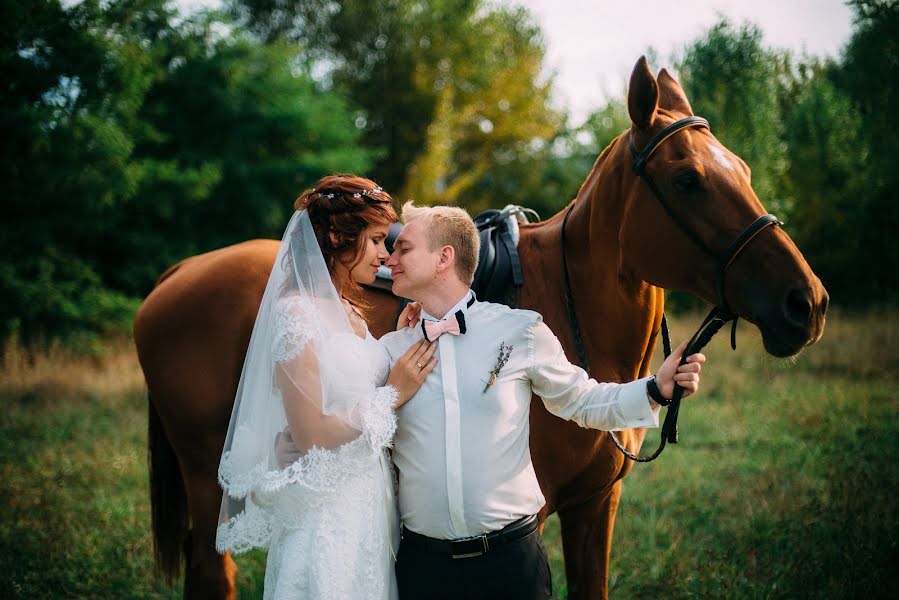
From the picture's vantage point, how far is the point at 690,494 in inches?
207

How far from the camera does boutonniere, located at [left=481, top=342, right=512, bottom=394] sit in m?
1.97

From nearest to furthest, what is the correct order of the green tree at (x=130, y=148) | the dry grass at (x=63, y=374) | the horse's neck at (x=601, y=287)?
the horse's neck at (x=601, y=287)
the dry grass at (x=63, y=374)
the green tree at (x=130, y=148)

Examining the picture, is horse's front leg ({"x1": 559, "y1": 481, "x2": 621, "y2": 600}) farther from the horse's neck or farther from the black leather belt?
the black leather belt

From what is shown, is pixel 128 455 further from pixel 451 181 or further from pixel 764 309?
pixel 451 181

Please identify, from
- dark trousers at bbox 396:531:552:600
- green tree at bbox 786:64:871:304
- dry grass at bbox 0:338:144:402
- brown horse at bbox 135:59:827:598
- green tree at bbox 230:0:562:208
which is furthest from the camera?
green tree at bbox 230:0:562:208

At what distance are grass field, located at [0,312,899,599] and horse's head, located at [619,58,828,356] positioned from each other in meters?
0.37

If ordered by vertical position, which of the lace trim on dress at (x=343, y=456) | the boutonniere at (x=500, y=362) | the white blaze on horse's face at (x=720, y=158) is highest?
the white blaze on horse's face at (x=720, y=158)

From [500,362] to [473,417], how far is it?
7.7 inches

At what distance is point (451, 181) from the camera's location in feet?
73.5

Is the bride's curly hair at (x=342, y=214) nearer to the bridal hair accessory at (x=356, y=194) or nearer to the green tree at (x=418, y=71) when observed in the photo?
the bridal hair accessory at (x=356, y=194)

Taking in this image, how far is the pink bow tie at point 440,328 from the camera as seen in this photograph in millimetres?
1986

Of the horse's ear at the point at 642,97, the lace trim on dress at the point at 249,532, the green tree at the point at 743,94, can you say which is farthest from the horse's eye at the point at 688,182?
the green tree at the point at 743,94

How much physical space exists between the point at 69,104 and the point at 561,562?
973cm

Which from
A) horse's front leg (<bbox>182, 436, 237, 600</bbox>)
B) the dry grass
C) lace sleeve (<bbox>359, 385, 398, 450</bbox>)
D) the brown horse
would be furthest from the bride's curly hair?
the dry grass
